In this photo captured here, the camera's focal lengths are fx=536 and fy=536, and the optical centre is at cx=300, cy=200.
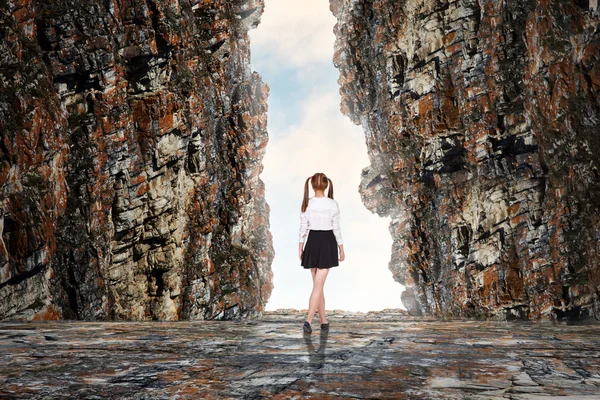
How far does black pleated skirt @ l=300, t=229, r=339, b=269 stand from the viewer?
10594mm

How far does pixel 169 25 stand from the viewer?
47.5 metres

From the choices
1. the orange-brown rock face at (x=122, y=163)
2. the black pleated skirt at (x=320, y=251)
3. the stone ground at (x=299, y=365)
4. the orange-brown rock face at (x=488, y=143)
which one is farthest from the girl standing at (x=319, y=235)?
the orange-brown rock face at (x=488, y=143)

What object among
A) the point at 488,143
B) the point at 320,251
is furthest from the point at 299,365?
the point at 488,143

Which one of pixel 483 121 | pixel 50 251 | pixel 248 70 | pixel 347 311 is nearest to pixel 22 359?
pixel 50 251

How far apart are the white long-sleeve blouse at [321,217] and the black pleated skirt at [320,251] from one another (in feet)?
0.40

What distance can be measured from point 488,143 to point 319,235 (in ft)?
127

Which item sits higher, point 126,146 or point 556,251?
point 126,146

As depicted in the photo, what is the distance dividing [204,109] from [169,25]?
9537 mm

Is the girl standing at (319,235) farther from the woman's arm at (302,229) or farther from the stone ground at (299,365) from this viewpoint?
the stone ground at (299,365)

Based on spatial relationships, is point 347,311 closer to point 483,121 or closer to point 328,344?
point 483,121

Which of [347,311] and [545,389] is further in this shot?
[347,311]

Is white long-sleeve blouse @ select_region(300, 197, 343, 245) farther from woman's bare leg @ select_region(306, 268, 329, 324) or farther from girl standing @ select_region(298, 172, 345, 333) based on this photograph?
woman's bare leg @ select_region(306, 268, 329, 324)

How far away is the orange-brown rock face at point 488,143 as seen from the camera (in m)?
28.6

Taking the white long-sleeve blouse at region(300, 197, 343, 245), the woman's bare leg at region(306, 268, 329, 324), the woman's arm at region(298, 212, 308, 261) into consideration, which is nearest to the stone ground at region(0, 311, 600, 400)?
the woman's bare leg at region(306, 268, 329, 324)
